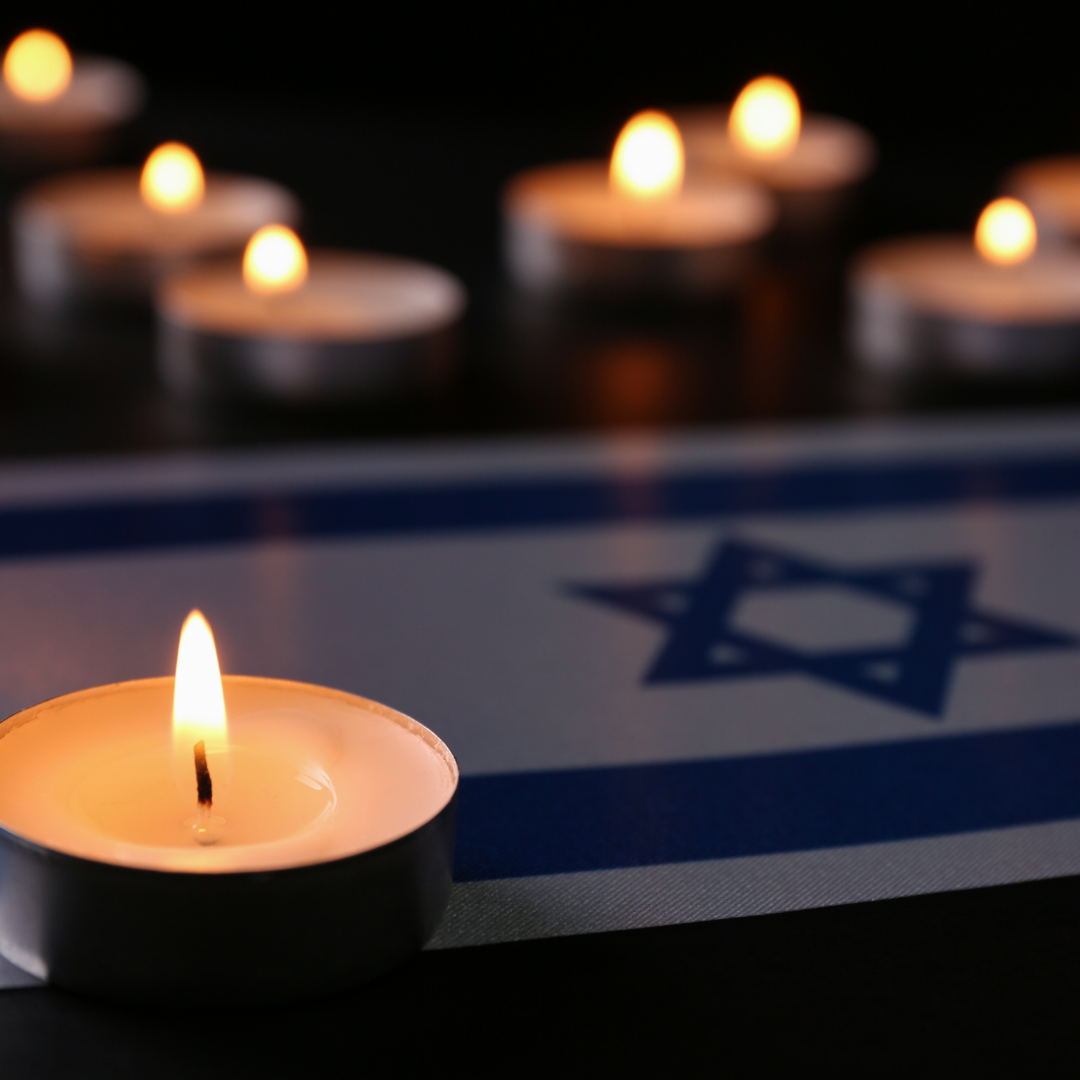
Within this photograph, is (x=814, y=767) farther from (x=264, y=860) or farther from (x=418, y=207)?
(x=418, y=207)

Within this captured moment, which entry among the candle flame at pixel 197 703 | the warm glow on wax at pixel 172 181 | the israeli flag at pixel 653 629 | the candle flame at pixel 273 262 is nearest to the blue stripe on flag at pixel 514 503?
the israeli flag at pixel 653 629

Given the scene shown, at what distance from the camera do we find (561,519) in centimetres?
91

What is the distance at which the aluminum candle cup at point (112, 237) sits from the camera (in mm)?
1199

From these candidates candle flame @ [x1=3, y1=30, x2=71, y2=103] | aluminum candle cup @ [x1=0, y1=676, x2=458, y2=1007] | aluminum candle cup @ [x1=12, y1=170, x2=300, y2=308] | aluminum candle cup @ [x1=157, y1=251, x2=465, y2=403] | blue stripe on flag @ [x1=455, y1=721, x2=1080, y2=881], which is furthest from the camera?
candle flame @ [x1=3, y1=30, x2=71, y2=103]

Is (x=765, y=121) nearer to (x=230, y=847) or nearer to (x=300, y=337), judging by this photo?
(x=300, y=337)

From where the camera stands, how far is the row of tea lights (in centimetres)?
107

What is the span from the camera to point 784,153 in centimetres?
162

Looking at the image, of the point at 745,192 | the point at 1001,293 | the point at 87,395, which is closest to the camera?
the point at 87,395

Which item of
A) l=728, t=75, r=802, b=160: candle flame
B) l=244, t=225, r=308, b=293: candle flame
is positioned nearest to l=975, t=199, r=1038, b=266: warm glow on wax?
l=728, t=75, r=802, b=160: candle flame

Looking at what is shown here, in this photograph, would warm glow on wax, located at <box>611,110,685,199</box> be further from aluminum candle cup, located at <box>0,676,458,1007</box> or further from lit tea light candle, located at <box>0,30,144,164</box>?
aluminum candle cup, located at <box>0,676,458,1007</box>

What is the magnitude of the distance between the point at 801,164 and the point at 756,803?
112 centimetres

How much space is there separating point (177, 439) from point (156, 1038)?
59cm

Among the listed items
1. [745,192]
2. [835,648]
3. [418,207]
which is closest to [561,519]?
[835,648]

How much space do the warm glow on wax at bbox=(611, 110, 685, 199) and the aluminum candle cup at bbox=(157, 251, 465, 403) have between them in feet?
0.84
